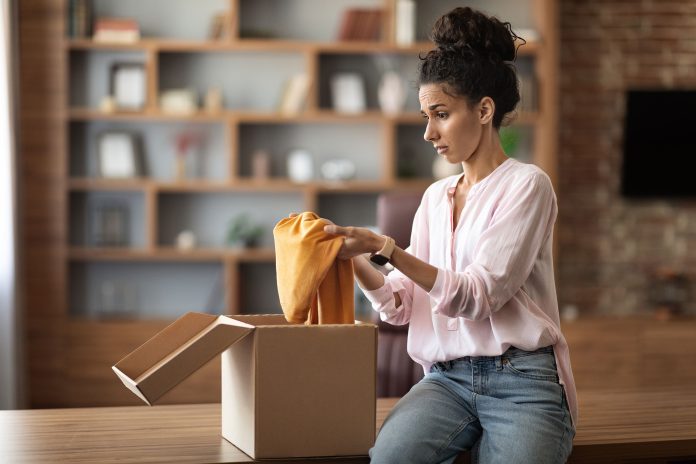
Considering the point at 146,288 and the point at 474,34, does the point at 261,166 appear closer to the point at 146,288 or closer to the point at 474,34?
the point at 146,288

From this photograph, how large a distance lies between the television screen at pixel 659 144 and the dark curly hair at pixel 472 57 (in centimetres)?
358

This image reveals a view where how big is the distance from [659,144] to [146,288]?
2.89 meters

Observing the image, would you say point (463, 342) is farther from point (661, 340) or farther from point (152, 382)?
point (661, 340)

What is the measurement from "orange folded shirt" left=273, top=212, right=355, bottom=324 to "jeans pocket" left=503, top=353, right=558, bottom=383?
333 millimetres

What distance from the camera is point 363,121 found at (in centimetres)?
518

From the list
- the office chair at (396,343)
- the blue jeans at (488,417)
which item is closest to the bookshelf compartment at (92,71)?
the office chair at (396,343)

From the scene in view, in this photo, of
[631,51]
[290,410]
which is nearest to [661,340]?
[631,51]

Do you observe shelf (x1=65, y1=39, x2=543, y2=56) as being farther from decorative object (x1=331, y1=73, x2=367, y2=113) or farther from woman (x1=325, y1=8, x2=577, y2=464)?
woman (x1=325, y1=8, x2=577, y2=464)

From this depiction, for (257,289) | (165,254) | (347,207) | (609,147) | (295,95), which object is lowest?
(257,289)

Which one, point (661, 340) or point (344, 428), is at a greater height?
point (344, 428)

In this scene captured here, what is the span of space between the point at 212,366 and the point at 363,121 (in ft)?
4.80

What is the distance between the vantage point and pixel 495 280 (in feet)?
6.36

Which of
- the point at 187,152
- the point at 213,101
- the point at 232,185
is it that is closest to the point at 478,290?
the point at 232,185

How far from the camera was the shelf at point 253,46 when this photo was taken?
5078 millimetres
